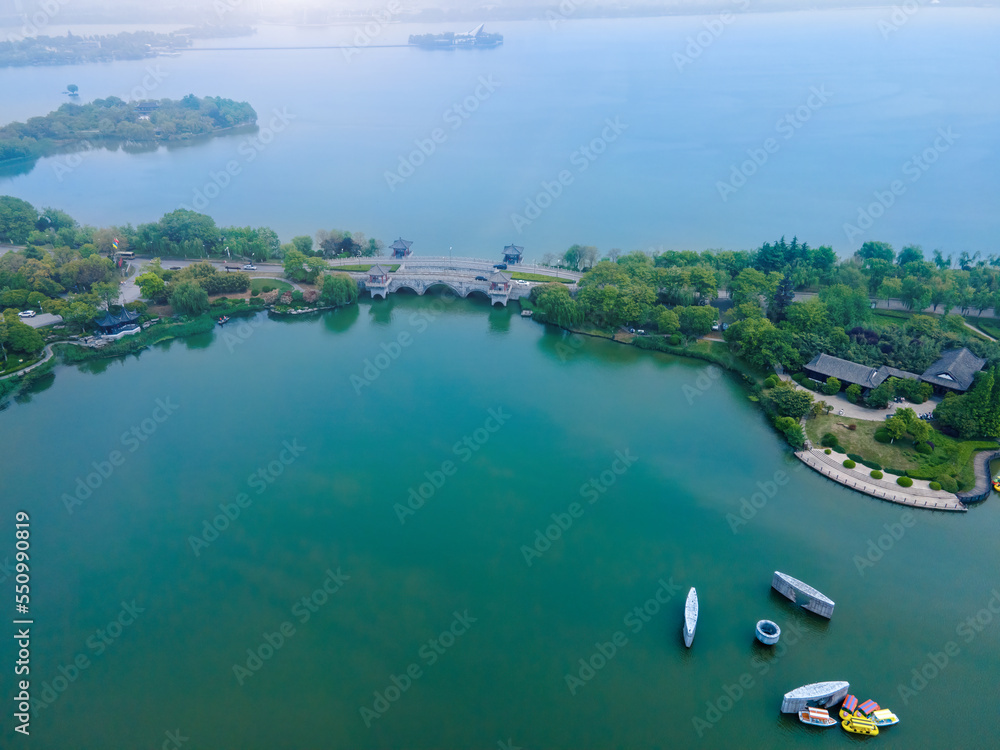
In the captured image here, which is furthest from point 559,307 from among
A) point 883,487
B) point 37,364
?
point 37,364

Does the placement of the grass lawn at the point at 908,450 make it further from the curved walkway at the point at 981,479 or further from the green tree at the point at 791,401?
the green tree at the point at 791,401

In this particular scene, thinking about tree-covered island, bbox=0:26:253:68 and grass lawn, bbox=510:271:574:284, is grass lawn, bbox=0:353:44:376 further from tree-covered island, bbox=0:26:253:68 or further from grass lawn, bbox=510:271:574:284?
tree-covered island, bbox=0:26:253:68

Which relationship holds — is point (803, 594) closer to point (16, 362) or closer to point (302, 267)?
point (302, 267)

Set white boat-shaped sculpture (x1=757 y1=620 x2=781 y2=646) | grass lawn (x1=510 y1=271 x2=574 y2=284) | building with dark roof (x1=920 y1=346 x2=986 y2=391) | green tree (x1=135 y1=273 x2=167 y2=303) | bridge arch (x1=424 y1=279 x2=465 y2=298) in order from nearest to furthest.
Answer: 1. white boat-shaped sculpture (x1=757 y1=620 x2=781 y2=646)
2. building with dark roof (x1=920 y1=346 x2=986 y2=391)
3. green tree (x1=135 y1=273 x2=167 y2=303)
4. grass lawn (x1=510 y1=271 x2=574 y2=284)
5. bridge arch (x1=424 y1=279 x2=465 y2=298)

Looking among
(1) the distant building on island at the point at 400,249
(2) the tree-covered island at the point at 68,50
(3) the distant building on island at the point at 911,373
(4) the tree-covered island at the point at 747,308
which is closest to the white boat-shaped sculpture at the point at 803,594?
(4) the tree-covered island at the point at 747,308

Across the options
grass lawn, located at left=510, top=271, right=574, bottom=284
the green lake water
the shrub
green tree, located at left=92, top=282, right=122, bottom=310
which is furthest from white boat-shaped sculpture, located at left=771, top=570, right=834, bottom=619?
green tree, located at left=92, top=282, right=122, bottom=310

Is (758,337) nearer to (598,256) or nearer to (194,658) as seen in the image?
(598,256)
